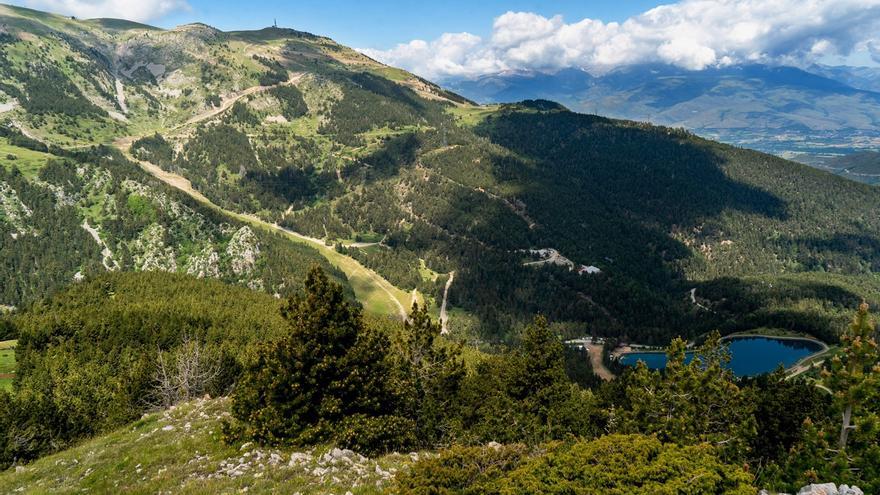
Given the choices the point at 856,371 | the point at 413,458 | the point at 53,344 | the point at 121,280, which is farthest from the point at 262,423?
the point at 121,280

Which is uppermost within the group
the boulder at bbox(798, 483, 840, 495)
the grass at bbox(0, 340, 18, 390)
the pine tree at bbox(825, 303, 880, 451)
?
the pine tree at bbox(825, 303, 880, 451)

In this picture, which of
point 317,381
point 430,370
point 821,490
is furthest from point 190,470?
point 821,490

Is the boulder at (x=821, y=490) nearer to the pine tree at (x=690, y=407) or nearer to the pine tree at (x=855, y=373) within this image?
the pine tree at (x=855, y=373)

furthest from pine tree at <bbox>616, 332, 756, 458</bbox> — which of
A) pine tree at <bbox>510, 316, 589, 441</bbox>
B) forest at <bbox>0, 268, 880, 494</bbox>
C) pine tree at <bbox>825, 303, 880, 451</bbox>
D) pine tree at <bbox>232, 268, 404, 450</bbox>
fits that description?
pine tree at <bbox>232, 268, 404, 450</bbox>

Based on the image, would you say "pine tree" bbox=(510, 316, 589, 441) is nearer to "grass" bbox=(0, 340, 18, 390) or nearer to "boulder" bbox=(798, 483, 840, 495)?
"boulder" bbox=(798, 483, 840, 495)

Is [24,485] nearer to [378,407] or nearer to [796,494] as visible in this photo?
[378,407]

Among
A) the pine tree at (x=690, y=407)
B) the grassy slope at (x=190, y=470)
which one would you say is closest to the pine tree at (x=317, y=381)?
the grassy slope at (x=190, y=470)
